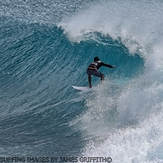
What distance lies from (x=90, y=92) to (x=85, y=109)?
864 millimetres

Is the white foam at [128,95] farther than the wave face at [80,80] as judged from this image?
No

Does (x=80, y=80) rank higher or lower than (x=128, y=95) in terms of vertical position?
higher

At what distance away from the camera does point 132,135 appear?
11141mm

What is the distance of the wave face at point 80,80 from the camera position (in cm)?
1144

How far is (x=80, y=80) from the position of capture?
48.7 ft

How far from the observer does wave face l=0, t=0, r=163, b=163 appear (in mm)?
11438

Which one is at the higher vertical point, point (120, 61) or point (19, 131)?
point (120, 61)

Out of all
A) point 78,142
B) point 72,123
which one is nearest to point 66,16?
point 72,123

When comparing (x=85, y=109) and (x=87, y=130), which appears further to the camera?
(x=85, y=109)

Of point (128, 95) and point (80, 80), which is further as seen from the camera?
point (80, 80)

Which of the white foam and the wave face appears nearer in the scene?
the white foam

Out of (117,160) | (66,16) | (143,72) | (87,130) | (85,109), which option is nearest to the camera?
(117,160)

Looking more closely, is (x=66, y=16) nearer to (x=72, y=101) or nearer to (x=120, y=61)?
(x=120, y=61)

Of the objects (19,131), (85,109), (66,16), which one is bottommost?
(19,131)
